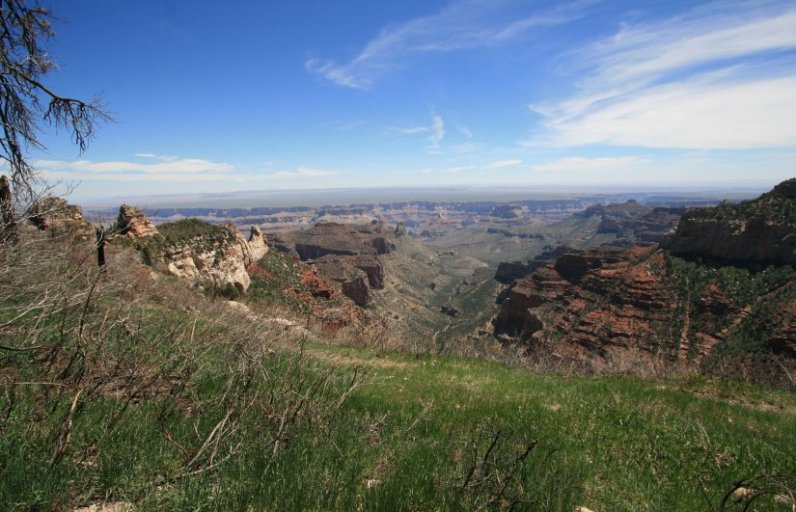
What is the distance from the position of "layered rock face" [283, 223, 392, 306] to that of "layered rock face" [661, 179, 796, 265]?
62.0 metres

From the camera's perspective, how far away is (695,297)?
1997 inches

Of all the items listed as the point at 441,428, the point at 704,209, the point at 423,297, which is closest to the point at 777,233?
the point at 704,209

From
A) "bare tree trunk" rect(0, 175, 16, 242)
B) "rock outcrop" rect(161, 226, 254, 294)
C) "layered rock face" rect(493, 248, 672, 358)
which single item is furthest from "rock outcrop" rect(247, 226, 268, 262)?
"bare tree trunk" rect(0, 175, 16, 242)

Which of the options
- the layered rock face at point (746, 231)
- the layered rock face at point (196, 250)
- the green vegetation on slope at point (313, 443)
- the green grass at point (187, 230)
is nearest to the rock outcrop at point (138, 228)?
the layered rock face at point (196, 250)

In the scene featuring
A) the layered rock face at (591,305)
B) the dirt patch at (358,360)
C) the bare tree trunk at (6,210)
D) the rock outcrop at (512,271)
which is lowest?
the rock outcrop at (512,271)

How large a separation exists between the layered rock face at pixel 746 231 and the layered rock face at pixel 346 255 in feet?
203

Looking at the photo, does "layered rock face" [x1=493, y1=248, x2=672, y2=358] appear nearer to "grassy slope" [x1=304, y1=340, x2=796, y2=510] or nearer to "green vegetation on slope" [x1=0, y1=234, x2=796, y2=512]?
"grassy slope" [x1=304, y1=340, x2=796, y2=510]

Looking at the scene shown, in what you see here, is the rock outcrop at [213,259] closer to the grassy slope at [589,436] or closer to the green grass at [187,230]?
the green grass at [187,230]

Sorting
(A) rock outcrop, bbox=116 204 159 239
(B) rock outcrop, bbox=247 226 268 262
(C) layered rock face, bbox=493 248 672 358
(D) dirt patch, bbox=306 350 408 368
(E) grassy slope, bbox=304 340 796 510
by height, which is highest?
(A) rock outcrop, bbox=116 204 159 239

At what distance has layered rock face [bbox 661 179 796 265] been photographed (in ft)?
166

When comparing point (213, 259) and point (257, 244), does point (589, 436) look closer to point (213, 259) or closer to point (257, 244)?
point (213, 259)

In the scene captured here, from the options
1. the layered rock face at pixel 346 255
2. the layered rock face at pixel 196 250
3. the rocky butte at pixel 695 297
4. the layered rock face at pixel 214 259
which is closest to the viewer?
the layered rock face at pixel 196 250

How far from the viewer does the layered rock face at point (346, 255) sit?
101438 millimetres

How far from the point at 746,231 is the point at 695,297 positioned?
12737 millimetres
